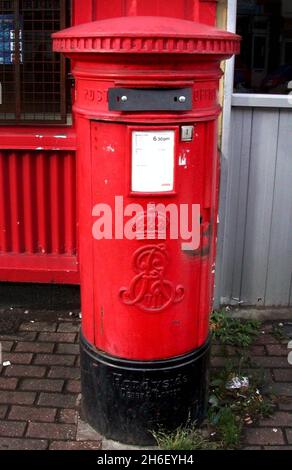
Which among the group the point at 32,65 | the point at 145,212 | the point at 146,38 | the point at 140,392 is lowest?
the point at 140,392

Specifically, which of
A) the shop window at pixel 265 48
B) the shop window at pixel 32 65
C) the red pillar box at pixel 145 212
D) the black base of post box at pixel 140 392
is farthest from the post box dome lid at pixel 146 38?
the shop window at pixel 265 48

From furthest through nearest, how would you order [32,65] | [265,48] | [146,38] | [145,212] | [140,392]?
[265,48], [32,65], [140,392], [145,212], [146,38]

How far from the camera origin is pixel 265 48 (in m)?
4.62

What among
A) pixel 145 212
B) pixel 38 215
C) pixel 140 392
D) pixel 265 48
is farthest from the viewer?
pixel 265 48

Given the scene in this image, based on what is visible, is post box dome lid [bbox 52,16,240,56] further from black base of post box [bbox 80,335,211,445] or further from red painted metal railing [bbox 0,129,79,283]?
red painted metal railing [bbox 0,129,79,283]

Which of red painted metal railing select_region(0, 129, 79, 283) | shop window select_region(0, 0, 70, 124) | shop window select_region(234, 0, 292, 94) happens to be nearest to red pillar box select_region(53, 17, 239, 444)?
red painted metal railing select_region(0, 129, 79, 283)

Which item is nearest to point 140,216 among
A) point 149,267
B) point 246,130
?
point 149,267

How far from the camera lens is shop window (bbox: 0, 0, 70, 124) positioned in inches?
163

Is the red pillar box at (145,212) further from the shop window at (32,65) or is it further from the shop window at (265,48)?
the shop window at (265,48)

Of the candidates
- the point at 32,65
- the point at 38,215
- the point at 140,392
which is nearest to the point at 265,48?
the point at 32,65

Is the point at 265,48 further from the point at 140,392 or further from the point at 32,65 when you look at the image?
the point at 140,392

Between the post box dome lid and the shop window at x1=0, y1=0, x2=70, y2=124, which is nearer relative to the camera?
the post box dome lid

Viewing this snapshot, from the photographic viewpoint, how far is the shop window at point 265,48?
438 centimetres

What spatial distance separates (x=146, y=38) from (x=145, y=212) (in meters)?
0.74
